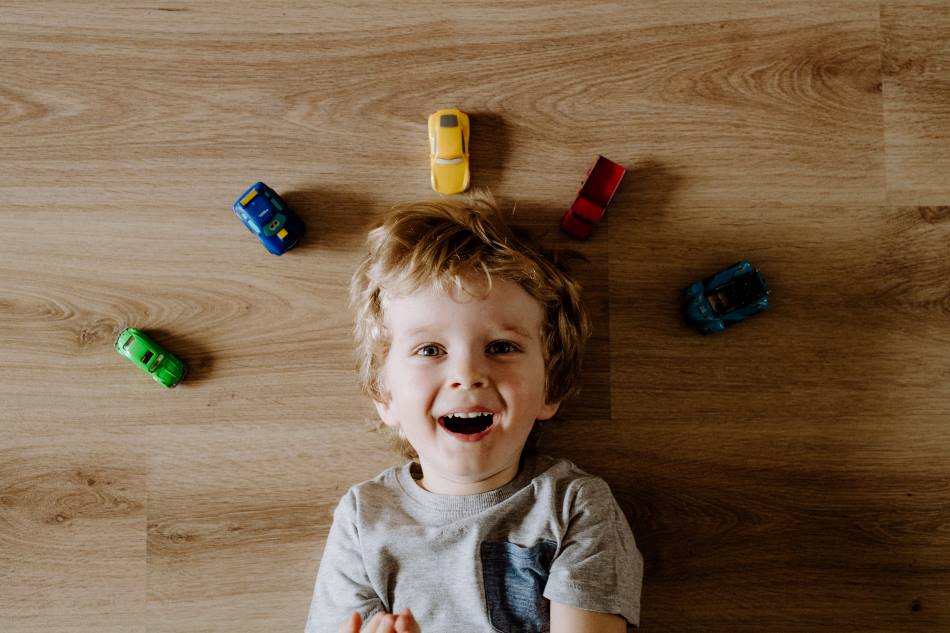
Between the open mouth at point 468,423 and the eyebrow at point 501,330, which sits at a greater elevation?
the eyebrow at point 501,330

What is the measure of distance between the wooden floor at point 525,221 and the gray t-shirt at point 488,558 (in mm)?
117

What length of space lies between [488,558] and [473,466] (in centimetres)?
14

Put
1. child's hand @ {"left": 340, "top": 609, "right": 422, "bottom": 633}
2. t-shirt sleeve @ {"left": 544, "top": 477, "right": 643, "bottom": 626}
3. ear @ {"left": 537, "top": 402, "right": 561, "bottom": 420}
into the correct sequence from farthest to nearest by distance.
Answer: ear @ {"left": 537, "top": 402, "right": 561, "bottom": 420} < t-shirt sleeve @ {"left": 544, "top": 477, "right": 643, "bottom": 626} < child's hand @ {"left": 340, "top": 609, "right": 422, "bottom": 633}

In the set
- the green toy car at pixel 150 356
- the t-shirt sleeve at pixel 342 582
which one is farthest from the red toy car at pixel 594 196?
the green toy car at pixel 150 356

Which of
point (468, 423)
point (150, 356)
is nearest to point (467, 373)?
point (468, 423)

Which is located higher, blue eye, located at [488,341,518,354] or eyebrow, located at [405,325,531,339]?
eyebrow, located at [405,325,531,339]

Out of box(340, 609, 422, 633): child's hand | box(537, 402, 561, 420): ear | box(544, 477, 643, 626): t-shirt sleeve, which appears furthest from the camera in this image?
box(537, 402, 561, 420): ear

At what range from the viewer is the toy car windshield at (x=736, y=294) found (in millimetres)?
1022

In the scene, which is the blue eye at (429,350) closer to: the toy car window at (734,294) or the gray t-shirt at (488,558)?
the gray t-shirt at (488,558)

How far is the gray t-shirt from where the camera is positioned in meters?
0.93

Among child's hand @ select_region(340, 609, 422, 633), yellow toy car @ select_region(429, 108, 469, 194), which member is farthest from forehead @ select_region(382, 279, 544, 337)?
child's hand @ select_region(340, 609, 422, 633)

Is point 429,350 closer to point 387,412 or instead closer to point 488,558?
point 387,412

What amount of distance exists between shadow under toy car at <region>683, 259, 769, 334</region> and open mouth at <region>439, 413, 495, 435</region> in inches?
14.2

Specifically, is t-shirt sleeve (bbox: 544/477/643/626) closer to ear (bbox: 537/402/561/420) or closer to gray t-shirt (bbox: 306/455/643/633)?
gray t-shirt (bbox: 306/455/643/633)
